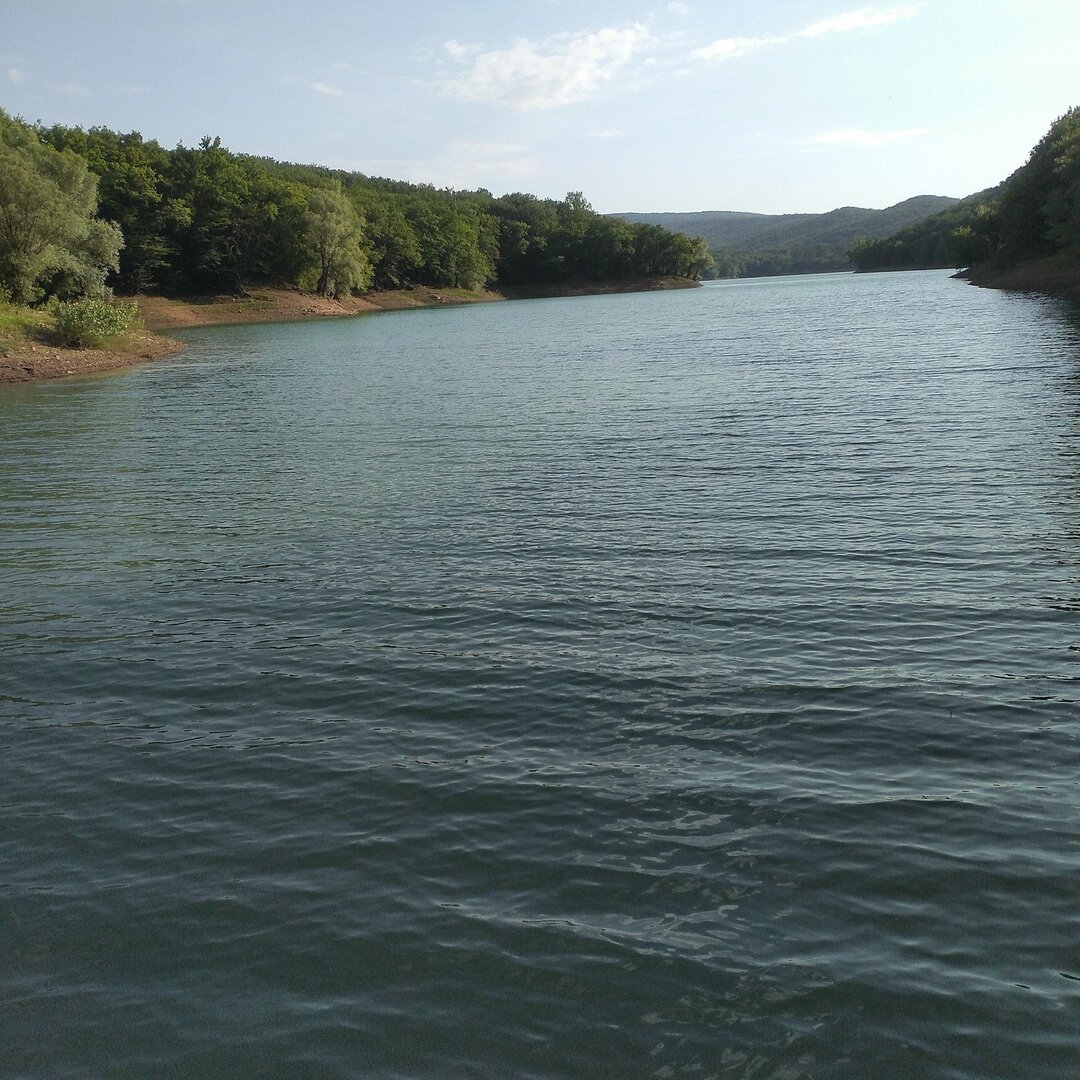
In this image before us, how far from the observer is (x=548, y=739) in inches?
376

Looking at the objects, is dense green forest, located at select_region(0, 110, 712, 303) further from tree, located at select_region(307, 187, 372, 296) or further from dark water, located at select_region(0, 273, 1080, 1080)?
dark water, located at select_region(0, 273, 1080, 1080)

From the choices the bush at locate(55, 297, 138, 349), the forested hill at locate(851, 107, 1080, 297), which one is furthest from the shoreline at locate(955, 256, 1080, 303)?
the bush at locate(55, 297, 138, 349)

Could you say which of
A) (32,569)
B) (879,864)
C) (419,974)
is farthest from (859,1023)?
(32,569)

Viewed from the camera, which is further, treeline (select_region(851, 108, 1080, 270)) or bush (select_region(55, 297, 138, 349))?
treeline (select_region(851, 108, 1080, 270))

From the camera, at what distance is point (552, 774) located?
8828mm

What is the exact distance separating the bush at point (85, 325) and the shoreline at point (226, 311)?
0.87 meters

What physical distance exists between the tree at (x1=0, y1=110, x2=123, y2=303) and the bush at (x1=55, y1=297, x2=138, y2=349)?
5880mm

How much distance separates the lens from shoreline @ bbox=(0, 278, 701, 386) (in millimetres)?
51156

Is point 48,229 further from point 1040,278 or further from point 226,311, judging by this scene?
point 1040,278

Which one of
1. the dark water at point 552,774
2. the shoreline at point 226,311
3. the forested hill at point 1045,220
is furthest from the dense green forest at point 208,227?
the forested hill at point 1045,220

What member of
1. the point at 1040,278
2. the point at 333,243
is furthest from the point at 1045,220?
the point at 333,243

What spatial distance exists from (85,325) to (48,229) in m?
8.87

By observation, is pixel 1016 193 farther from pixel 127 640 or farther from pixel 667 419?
pixel 127 640

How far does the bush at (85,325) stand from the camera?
5634 centimetres
